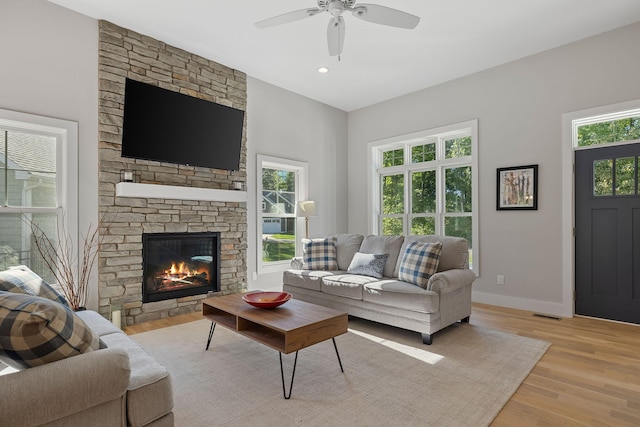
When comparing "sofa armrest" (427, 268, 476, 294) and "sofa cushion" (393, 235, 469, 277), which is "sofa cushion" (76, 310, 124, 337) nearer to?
"sofa armrest" (427, 268, 476, 294)

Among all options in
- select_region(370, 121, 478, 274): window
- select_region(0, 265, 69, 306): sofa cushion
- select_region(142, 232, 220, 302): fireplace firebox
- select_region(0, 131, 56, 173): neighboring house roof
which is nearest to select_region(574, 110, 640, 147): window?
select_region(370, 121, 478, 274): window

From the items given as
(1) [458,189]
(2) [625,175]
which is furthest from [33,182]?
(2) [625,175]

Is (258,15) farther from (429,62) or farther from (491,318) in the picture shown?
(491,318)

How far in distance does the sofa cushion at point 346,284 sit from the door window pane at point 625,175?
2788 millimetres

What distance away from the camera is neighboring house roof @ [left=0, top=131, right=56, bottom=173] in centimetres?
320

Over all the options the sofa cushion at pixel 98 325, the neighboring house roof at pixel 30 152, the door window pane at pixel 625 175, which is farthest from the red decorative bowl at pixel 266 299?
the door window pane at pixel 625 175

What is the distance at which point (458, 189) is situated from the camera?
5.07m

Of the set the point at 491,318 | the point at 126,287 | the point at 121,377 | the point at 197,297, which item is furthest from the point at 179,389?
the point at 491,318

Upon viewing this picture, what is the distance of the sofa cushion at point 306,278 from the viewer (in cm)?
403

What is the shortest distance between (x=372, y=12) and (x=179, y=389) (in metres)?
3.03

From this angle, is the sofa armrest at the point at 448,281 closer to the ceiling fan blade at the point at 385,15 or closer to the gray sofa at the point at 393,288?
the gray sofa at the point at 393,288

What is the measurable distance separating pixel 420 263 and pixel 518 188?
193 centimetres

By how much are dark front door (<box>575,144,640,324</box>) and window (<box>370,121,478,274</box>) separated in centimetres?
119

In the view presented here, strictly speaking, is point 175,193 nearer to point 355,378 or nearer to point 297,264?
point 297,264
